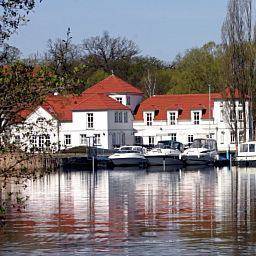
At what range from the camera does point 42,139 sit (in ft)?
51.5

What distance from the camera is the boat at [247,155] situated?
80375 mm

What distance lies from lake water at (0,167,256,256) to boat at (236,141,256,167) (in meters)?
29.5

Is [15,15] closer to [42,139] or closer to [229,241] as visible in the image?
[42,139]

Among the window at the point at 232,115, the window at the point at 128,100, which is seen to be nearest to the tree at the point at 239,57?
the window at the point at 232,115

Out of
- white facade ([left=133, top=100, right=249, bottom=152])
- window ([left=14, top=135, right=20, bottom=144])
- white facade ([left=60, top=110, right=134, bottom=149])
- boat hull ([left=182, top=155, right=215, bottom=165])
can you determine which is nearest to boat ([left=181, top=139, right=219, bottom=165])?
boat hull ([left=182, top=155, right=215, bottom=165])

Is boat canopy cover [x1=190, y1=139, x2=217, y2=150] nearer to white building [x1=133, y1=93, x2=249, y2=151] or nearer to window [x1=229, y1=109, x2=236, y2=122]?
window [x1=229, y1=109, x2=236, y2=122]

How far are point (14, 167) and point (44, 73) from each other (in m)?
1.68

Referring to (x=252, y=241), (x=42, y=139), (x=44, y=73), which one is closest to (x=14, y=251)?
(x=252, y=241)

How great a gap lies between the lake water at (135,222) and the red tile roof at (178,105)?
2111 inches

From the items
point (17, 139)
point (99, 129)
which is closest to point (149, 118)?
point (99, 129)

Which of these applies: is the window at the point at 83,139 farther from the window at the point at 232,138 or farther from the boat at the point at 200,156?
the boat at the point at 200,156

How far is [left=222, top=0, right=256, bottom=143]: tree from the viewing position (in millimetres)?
85562

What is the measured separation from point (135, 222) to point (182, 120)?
7482 cm

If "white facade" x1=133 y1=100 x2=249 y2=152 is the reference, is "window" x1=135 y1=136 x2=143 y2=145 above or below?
below
